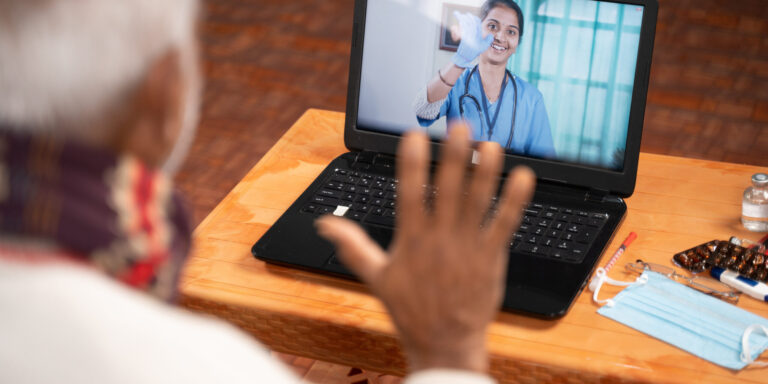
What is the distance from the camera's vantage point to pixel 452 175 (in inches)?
26.0

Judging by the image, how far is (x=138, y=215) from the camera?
552mm

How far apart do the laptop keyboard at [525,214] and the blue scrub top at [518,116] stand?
0.10 meters

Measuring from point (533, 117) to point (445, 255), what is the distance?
0.64 meters

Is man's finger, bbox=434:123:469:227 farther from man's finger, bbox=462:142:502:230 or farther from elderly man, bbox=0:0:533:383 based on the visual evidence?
elderly man, bbox=0:0:533:383

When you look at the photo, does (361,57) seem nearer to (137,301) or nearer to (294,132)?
(294,132)

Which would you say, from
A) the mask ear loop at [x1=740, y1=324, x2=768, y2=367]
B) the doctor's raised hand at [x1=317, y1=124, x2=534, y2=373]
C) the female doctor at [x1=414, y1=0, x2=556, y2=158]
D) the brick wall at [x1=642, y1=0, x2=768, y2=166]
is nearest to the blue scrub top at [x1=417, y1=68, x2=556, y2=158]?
the female doctor at [x1=414, y1=0, x2=556, y2=158]

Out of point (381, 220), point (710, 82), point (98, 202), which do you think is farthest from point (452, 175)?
point (710, 82)

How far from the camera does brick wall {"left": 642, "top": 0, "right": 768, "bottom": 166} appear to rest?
110 inches

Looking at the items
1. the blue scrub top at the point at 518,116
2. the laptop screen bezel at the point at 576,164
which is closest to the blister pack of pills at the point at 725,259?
the laptop screen bezel at the point at 576,164

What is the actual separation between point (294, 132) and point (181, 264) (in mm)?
909

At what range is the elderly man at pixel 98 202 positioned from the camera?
51 cm

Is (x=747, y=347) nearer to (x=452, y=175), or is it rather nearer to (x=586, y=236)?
(x=586, y=236)

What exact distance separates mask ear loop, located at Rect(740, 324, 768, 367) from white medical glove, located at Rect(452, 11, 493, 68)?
0.54 meters

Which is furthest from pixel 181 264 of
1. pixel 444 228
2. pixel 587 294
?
pixel 587 294
